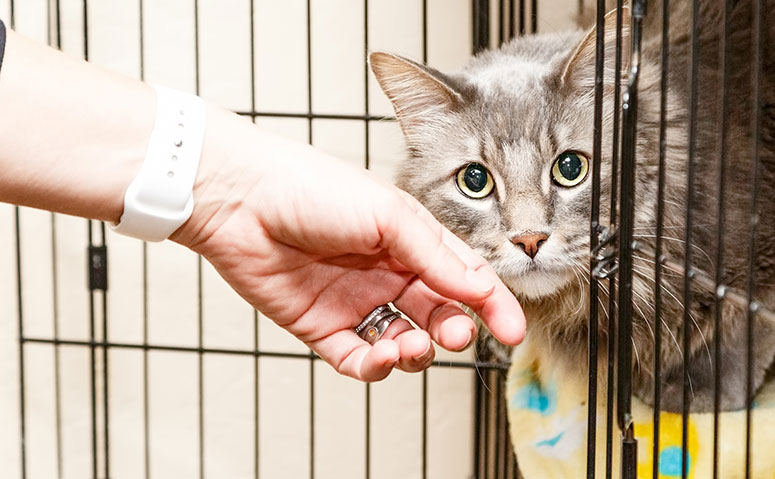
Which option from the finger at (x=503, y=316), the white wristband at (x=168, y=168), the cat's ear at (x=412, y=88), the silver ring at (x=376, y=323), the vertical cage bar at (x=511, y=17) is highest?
the vertical cage bar at (x=511, y=17)

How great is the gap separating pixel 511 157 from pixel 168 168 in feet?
1.63

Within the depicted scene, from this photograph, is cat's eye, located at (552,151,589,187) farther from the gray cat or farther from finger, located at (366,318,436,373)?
finger, located at (366,318,436,373)

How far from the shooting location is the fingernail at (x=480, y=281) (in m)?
0.80

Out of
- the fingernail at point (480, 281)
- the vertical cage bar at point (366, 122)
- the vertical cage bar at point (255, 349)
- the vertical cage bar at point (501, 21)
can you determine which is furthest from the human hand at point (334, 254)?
the vertical cage bar at point (501, 21)

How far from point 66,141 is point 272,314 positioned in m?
0.31

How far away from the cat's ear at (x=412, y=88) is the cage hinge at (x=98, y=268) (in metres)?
0.80

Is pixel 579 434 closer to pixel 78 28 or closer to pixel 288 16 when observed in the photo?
pixel 288 16

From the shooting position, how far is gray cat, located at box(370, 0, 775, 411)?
42.5 inches

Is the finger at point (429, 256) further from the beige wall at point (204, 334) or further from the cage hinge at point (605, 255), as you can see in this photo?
the beige wall at point (204, 334)

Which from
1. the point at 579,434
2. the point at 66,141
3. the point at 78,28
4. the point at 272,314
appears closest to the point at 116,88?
the point at 66,141

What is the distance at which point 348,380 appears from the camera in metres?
2.06

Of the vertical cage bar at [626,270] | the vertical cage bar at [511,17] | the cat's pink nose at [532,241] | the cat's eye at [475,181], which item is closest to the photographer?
the vertical cage bar at [626,270]

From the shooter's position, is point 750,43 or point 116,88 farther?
point 750,43

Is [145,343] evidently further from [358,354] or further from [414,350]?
[414,350]
